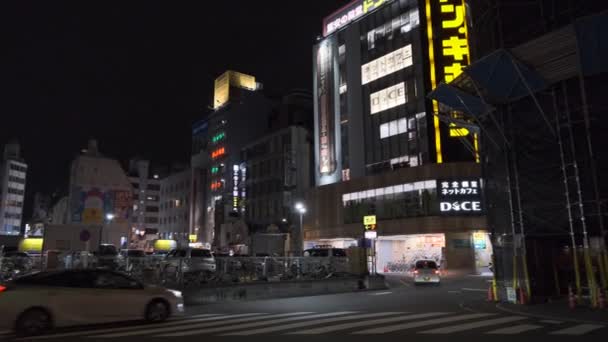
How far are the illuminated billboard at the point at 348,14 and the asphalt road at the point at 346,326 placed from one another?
46.9m

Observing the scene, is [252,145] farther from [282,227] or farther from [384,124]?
[384,124]

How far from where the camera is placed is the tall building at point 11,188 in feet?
416

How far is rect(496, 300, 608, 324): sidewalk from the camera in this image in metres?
12.8

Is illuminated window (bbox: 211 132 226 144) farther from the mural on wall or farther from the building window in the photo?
the building window

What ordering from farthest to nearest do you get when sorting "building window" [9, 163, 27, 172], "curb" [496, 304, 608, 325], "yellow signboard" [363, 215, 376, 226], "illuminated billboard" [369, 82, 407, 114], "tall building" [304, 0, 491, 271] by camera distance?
"building window" [9, 163, 27, 172] < "illuminated billboard" [369, 82, 407, 114] < "tall building" [304, 0, 491, 271] < "yellow signboard" [363, 215, 376, 226] < "curb" [496, 304, 608, 325]

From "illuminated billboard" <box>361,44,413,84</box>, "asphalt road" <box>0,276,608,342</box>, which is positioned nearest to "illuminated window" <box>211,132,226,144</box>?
"illuminated billboard" <box>361,44,413,84</box>

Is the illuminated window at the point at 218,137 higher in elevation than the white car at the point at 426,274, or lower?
higher

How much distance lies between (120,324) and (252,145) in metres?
65.2

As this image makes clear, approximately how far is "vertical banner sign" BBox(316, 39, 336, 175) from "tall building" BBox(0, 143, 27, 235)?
350 ft

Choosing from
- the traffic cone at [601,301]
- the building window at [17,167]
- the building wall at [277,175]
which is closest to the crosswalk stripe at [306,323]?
the traffic cone at [601,301]

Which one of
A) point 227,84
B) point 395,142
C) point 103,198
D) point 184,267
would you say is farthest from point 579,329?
point 227,84

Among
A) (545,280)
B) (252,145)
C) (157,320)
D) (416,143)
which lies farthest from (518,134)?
(252,145)

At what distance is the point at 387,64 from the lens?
52.6m

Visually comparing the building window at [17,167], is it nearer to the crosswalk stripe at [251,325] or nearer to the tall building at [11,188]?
the tall building at [11,188]
